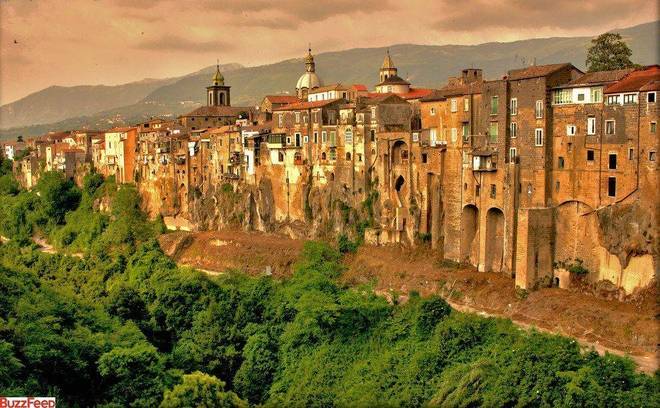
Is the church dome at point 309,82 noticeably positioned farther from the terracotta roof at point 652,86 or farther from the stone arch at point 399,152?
the terracotta roof at point 652,86

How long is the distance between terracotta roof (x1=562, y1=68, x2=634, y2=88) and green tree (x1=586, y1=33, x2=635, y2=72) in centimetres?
1156

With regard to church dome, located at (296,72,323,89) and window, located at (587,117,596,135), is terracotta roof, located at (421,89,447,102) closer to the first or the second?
window, located at (587,117,596,135)

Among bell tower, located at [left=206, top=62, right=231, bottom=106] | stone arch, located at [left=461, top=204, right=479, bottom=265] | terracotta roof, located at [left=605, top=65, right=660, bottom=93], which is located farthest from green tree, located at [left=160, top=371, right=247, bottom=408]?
bell tower, located at [left=206, top=62, right=231, bottom=106]

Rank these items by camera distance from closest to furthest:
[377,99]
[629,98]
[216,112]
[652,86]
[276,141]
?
1. [652,86]
2. [629,98]
3. [377,99]
4. [276,141]
5. [216,112]

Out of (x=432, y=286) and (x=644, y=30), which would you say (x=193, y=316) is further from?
(x=644, y=30)

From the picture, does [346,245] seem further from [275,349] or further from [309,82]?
[309,82]

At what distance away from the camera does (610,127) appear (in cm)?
3238

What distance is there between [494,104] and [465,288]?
9074 millimetres

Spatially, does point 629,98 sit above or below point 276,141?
above

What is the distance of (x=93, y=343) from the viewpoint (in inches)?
1137

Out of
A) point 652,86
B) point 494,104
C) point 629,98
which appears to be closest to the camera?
point 652,86

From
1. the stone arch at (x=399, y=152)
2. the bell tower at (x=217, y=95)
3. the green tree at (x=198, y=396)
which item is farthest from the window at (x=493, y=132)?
the bell tower at (x=217, y=95)

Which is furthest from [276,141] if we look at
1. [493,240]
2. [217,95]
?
[217,95]

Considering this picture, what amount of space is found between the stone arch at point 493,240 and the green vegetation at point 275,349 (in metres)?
4.54
